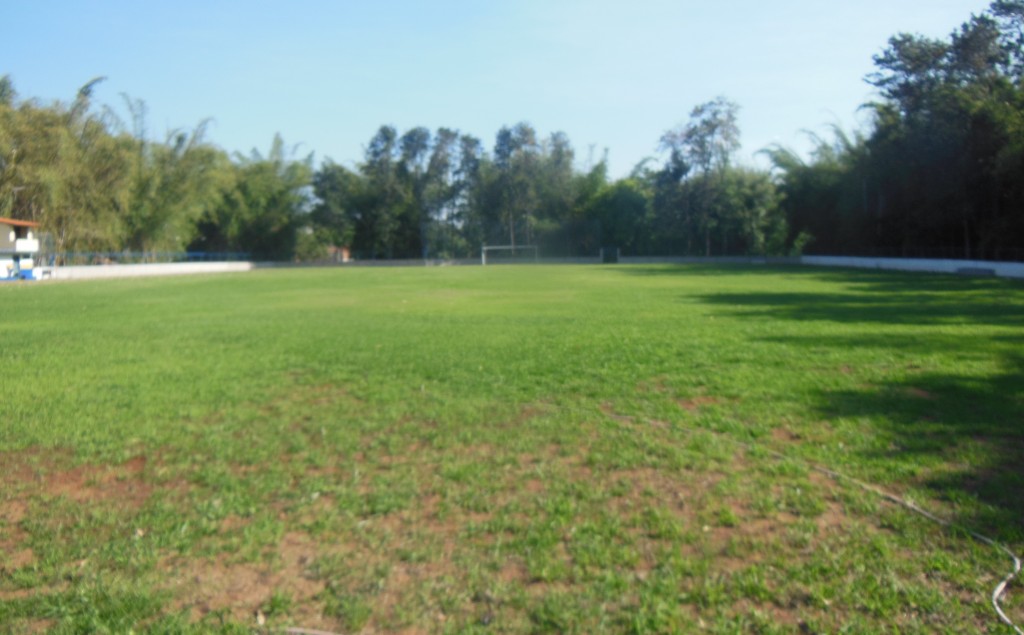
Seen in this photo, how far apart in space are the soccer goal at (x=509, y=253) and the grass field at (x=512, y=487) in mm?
58190

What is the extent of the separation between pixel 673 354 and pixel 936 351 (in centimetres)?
385

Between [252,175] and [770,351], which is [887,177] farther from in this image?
[252,175]

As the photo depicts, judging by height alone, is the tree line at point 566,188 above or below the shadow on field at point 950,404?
above

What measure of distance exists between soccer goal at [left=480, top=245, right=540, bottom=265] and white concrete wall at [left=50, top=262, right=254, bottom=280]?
69.7ft

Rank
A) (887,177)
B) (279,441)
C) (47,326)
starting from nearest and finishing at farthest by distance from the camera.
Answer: (279,441), (47,326), (887,177)

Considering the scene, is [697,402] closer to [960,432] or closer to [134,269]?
[960,432]

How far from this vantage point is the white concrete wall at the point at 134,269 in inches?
1816

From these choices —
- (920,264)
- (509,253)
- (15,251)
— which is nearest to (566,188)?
(509,253)

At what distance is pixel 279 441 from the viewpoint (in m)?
6.96

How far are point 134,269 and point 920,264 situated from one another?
47866mm

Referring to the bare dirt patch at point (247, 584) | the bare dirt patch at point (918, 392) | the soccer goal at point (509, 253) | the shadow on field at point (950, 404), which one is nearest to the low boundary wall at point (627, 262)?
the soccer goal at point (509, 253)

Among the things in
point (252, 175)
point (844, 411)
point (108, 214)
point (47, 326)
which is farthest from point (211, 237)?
point (844, 411)

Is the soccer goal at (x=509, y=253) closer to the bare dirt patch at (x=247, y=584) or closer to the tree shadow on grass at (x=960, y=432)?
the tree shadow on grass at (x=960, y=432)

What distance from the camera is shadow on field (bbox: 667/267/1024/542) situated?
5.48 metres
